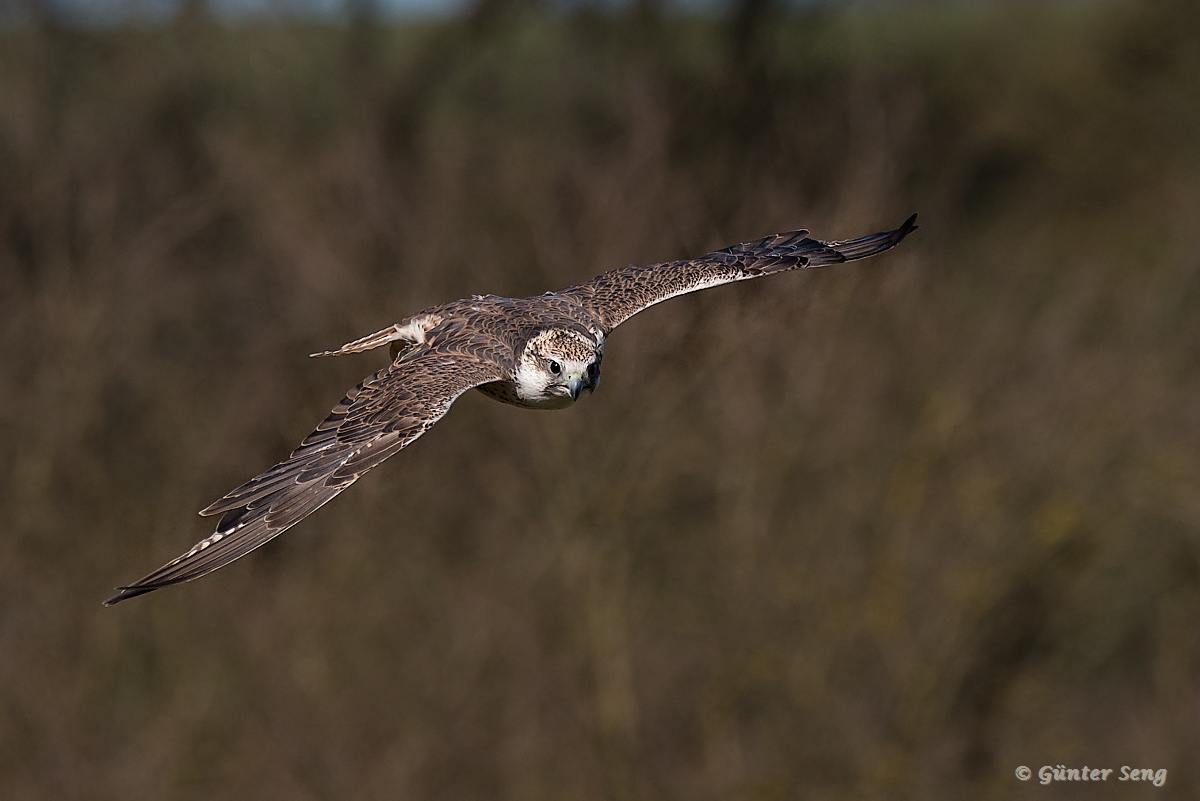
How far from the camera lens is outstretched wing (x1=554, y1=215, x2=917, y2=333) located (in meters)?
8.58

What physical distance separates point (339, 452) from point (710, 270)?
2865mm

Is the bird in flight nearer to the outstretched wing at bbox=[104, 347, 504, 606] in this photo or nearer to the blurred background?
the outstretched wing at bbox=[104, 347, 504, 606]

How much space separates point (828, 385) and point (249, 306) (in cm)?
886

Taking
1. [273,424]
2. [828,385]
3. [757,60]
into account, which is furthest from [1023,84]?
[273,424]

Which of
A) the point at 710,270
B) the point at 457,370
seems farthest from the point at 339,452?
the point at 710,270

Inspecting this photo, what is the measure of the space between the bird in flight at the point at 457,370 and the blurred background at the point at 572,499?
624 cm

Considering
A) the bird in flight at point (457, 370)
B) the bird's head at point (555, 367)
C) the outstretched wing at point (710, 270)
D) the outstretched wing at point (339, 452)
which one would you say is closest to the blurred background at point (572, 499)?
the outstretched wing at point (710, 270)

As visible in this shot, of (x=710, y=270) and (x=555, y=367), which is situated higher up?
(x=710, y=270)

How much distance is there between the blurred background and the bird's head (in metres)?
7.73

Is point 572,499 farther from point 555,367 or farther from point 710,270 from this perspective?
point 555,367

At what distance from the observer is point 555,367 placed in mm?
7484

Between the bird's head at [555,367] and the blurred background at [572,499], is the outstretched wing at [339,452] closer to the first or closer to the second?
the bird's head at [555,367]

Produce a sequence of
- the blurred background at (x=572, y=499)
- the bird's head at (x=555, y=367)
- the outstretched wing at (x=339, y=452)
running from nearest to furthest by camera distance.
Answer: the outstretched wing at (x=339, y=452) < the bird's head at (x=555, y=367) < the blurred background at (x=572, y=499)

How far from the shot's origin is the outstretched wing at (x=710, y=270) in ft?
28.1
